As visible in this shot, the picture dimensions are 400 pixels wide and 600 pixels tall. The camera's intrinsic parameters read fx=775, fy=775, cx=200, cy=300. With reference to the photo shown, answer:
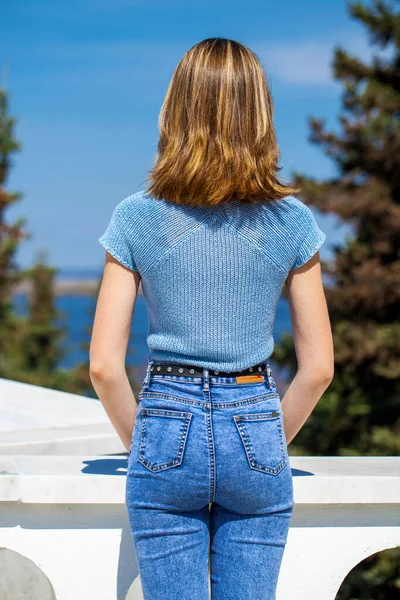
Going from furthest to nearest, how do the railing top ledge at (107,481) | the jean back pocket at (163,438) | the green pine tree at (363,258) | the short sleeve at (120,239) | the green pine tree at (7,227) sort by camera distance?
the green pine tree at (7,227) < the green pine tree at (363,258) < the railing top ledge at (107,481) < the short sleeve at (120,239) < the jean back pocket at (163,438)

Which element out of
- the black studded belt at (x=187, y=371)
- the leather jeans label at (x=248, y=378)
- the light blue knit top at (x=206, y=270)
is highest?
the light blue knit top at (x=206, y=270)

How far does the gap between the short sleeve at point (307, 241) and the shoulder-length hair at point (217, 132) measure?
104 millimetres

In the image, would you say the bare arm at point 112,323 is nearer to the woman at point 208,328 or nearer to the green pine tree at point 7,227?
the woman at point 208,328

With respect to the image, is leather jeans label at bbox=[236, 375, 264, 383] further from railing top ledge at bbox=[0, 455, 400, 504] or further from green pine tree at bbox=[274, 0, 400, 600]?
green pine tree at bbox=[274, 0, 400, 600]

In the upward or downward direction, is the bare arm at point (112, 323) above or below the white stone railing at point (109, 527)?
above

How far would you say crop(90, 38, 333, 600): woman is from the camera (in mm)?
1476

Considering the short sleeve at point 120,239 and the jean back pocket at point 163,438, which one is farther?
the short sleeve at point 120,239

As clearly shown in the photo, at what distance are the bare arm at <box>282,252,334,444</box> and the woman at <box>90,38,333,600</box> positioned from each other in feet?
0.21

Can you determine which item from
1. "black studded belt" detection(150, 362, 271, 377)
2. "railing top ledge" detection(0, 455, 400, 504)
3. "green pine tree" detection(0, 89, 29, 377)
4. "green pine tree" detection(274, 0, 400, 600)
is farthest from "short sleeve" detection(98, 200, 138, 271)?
"green pine tree" detection(0, 89, 29, 377)

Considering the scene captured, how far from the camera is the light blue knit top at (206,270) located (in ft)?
5.00

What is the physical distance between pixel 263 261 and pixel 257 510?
1.60ft

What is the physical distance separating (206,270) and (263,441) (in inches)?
13.7

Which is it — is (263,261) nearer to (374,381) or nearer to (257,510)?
(257,510)

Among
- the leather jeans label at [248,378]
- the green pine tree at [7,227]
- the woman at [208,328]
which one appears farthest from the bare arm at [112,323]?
the green pine tree at [7,227]
